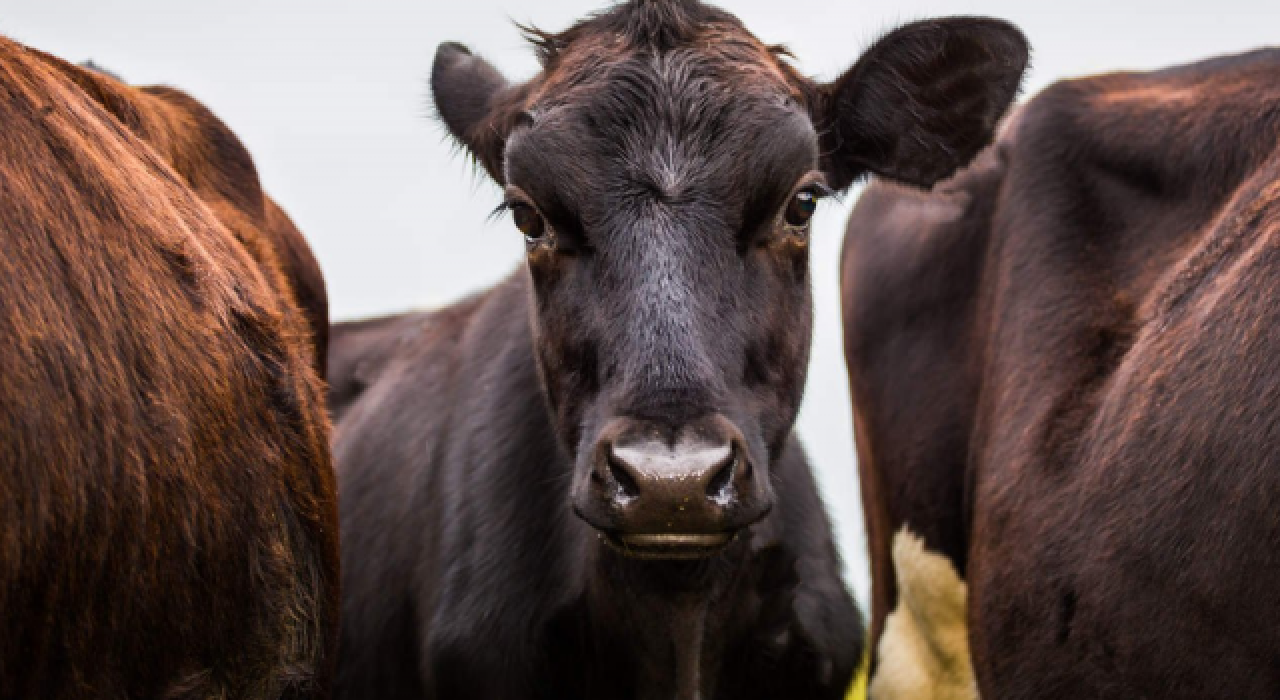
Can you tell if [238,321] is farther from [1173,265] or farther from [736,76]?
[1173,265]

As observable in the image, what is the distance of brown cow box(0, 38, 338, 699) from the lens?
3.11 metres

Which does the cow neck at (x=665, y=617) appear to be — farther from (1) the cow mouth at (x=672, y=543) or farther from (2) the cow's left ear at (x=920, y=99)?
(2) the cow's left ear at (x=920, y=99)

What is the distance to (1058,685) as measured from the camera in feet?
16.6

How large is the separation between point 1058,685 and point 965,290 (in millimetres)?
1903

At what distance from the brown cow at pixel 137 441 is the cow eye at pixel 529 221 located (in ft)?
2.73

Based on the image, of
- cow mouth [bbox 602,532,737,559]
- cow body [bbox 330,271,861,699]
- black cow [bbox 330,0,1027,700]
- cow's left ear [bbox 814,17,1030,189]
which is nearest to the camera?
cow mouth [bbox 602,532,737,559]

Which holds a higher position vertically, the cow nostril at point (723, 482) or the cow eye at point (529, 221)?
the cow eye at point (529, 221)

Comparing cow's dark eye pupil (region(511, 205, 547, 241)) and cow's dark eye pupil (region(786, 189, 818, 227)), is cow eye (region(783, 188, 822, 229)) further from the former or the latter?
cow's dark eye pupil (region(511, 205, 547, 241))

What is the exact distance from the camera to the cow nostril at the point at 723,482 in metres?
3.99

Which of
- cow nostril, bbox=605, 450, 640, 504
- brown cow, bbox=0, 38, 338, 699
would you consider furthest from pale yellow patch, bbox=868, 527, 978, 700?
brown cow, bbox=0, 38, 338, 699

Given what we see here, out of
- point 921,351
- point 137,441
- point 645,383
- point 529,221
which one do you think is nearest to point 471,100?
point 529,221

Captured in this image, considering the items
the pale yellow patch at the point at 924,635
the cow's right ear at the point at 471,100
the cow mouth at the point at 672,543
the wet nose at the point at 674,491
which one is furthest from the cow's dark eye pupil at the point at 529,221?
the pale yellow patch at the point at 924,635

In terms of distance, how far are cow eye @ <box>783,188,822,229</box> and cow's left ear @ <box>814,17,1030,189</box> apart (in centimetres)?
50

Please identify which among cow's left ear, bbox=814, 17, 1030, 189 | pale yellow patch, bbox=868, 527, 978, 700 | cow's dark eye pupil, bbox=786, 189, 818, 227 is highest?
cow's left ear, bbox=814, 17, 1030, 189
